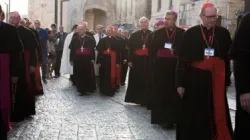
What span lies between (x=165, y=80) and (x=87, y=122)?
1.51 m

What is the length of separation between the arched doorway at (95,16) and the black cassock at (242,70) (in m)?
42.0

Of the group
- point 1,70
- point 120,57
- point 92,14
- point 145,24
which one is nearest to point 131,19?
point 92,14

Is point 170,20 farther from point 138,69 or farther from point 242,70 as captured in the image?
point 242,70

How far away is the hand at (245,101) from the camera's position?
12.1 feet

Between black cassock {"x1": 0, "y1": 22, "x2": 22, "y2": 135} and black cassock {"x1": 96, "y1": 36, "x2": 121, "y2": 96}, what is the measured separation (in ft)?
20.1

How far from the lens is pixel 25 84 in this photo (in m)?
7.97

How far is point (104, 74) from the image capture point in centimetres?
1235

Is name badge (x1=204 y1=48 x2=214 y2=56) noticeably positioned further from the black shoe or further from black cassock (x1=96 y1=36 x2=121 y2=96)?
black cassock (x1=96 y1=36 x2=121 y2=96)

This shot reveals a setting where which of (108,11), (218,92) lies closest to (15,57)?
(218,92)

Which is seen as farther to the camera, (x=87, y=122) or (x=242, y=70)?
(x=87, y=122)

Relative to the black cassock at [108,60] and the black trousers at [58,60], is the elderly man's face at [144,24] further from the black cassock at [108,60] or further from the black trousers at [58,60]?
the black trousers at [58,60]

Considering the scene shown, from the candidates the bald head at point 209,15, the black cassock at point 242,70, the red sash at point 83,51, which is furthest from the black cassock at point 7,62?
the red sash at point 83,51

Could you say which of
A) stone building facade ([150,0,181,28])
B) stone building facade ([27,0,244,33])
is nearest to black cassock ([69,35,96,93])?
stone building facade ([27,0,244,33])

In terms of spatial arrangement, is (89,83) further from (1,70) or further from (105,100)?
(1,70)
